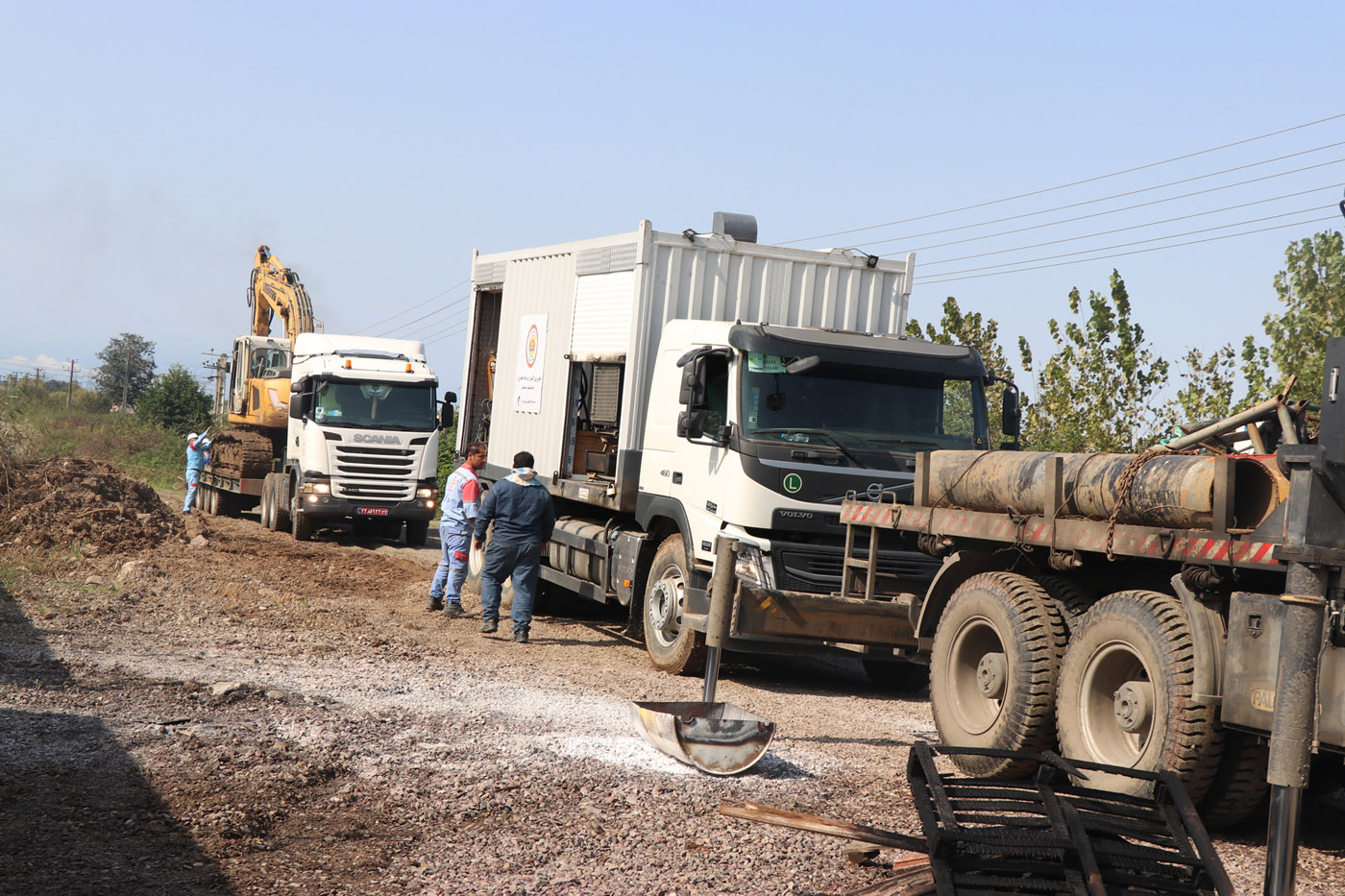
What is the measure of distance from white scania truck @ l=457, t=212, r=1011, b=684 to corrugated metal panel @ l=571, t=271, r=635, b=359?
0.08 feet

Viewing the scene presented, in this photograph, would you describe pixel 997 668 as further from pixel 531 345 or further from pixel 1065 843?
pixel 531 345

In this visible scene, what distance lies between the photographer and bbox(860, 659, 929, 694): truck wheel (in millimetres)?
10805

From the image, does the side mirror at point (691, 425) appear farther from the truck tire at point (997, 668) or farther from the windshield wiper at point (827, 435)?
the truck tire at point (997, 668)

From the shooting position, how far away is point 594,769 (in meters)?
6.72

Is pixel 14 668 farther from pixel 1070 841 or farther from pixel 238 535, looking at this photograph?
pixel 238 535

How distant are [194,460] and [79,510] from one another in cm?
1026

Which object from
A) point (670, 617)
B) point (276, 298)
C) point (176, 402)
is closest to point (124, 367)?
point (176, 402)

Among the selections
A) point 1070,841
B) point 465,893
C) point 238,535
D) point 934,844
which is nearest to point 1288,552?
point 1070,841

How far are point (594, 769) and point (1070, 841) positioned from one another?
10.4 ft

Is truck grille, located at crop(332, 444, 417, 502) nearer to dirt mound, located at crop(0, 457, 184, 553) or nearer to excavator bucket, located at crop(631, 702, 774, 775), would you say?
dirt mound, located at crop(0, 457, 184, 553)

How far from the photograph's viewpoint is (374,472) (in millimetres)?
20859

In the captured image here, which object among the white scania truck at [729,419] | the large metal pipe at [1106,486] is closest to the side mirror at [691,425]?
the white scania truck at [729,419]

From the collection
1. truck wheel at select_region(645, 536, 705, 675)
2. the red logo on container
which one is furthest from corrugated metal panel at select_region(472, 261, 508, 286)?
truck wheel at select_region(645, 536, 705, 675)

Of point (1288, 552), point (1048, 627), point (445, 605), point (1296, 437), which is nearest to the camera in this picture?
point (1288, 552)
